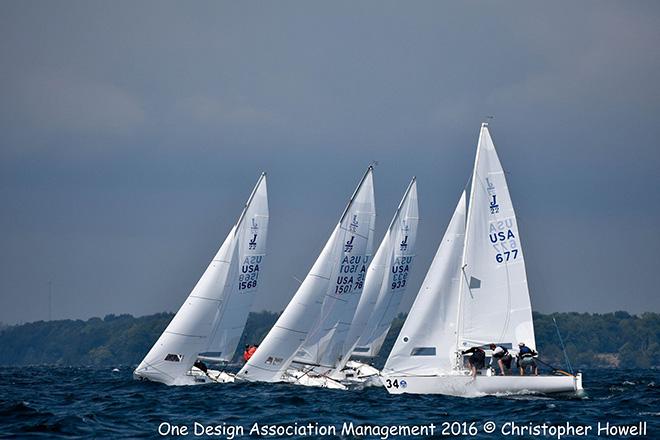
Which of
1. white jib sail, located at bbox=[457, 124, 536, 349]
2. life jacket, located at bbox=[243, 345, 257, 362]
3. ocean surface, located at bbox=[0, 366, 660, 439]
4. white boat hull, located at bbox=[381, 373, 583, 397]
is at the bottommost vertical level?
ocean surface, located at bbox=[0, 366, 660, 439]

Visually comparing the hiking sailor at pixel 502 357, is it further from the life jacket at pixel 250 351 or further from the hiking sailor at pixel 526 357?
the life jacket at pixel 250 351

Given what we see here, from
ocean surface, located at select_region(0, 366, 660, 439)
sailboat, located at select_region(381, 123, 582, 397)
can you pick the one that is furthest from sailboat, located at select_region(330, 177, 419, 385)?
sailboat, located at select_region(381, 123, 582, 397)

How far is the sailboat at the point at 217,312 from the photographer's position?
45188 mm

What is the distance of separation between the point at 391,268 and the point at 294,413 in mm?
21919

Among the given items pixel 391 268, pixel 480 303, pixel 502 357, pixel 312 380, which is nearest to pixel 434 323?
pixel 480 303

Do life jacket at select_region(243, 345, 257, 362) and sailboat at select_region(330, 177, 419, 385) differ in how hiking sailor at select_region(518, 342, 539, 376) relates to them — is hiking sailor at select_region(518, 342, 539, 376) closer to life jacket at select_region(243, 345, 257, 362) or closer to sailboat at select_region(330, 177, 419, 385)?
life jacket at select_region(243, 345, 257, 362)

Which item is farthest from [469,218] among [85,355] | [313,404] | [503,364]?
[85,355]

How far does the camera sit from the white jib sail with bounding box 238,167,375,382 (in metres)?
45.0

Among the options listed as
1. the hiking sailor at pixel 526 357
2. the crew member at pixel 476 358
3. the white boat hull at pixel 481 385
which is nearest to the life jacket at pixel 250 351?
the white boat hull at pixel 481 385

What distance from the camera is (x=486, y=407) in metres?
34.8

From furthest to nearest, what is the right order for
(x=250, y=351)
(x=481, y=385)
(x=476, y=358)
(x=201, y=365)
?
(x=250, y=351) → (x=201, y=365) → (x=476, y=358) → (x=481, y=385)

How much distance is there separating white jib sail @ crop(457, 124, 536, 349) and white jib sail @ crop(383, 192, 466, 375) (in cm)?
58

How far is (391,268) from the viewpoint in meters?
54.8

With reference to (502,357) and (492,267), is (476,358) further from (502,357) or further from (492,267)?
(492,267)
